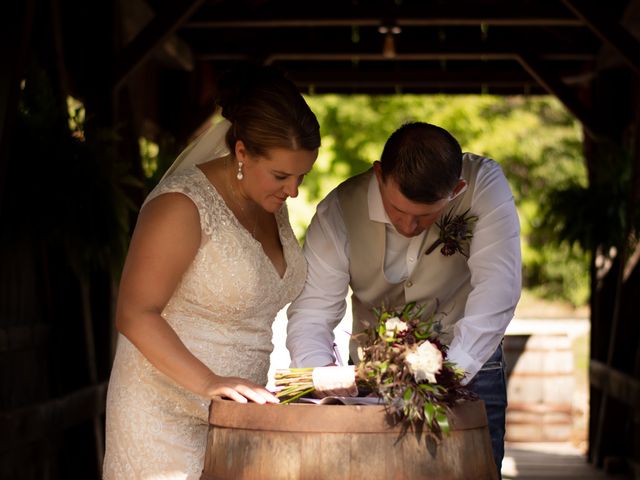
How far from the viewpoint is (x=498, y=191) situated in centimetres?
372

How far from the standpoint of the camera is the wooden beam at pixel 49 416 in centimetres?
548

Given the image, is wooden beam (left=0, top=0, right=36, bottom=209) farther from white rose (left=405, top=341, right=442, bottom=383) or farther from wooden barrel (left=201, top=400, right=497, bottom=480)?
white rose (left=405, top=341, right=442, bottom=383)

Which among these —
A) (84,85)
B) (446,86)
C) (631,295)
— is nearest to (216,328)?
(84,85)

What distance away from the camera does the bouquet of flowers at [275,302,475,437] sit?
2676 mm

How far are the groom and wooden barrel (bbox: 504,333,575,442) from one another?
18.7 ft

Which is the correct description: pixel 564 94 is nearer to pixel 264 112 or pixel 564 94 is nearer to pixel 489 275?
pixel 489 275

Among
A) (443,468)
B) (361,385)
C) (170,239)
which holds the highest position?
(170,239)

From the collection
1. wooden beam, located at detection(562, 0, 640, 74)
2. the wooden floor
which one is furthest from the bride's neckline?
the wooden floor

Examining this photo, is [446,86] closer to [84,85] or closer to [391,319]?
[84,85]

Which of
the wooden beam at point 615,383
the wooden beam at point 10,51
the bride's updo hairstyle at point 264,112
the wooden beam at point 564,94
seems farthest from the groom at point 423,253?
the wooden beam at point 564,94

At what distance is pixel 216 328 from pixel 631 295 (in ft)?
18.2

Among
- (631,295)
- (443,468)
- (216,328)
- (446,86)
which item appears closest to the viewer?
(443,468)

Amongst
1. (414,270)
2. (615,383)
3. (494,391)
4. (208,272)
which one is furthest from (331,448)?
(615,383)

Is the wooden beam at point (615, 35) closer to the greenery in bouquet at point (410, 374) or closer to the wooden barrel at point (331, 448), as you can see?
the greenery in bouquet at point (410, 374)
